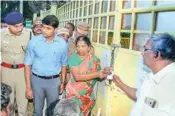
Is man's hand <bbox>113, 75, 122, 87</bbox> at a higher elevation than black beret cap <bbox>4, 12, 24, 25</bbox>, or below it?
below

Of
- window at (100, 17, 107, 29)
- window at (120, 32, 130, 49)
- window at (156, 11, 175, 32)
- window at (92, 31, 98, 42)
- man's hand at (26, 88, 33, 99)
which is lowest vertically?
man's hand at (26, 88, 33, 99)

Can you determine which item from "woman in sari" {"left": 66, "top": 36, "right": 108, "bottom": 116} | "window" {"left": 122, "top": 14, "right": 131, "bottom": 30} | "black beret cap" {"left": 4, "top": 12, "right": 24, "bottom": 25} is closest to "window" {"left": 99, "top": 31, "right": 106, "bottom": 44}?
"woman in sari" {"left": 66, "top": 36, "right": 108, "bottom": 116}

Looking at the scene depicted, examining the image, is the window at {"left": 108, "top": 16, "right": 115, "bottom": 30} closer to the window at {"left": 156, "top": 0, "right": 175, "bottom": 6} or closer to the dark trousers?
the dark trousers

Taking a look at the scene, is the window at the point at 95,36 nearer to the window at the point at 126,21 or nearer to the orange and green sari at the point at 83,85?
the orange and green sari at the point at 83,85

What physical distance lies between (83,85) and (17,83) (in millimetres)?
1066

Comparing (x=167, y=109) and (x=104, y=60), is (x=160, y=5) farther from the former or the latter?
(x=104, y=60)

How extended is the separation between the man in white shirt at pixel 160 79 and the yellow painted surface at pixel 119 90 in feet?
3.94

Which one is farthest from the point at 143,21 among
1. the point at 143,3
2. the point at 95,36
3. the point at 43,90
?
the point at 95,36

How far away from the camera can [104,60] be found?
5.52m

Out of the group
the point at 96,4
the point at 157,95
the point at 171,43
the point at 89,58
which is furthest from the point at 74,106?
the point at 96,4

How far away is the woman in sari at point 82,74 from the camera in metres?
4.97

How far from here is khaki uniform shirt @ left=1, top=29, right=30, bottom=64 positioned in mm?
5469

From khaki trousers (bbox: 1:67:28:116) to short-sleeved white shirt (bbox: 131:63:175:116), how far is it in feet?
9.83

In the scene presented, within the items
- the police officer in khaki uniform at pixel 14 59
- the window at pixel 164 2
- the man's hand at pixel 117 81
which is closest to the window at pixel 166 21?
the window at pixel 164 2
